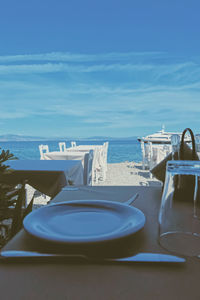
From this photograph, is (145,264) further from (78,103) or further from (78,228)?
(78,103)

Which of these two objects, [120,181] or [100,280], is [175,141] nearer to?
[100,280]

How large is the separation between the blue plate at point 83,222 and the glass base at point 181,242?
0.05 m

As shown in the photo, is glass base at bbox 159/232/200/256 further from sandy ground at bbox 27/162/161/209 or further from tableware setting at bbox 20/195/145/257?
sandy ground at bbox 27/162/161/209

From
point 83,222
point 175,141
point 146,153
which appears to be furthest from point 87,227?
point 146,153

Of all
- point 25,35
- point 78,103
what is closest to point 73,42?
point 25,35

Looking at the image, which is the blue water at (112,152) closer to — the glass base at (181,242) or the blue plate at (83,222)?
the blue plate at (83,222)

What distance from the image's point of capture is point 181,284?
28 cm

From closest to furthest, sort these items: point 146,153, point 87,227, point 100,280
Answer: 1. point 100,280
2. point 87,227
3. point 146,153

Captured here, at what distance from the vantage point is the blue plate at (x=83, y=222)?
0.37 metres

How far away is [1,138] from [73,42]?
3181cm

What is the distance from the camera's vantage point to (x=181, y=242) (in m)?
0.38

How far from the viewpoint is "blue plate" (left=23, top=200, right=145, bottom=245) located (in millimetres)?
A: 372

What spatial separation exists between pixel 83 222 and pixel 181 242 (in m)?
0.19

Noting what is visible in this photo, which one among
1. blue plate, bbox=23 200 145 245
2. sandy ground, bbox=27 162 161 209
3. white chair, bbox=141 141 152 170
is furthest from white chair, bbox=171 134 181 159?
white chair, bbox=141 141 152 170
